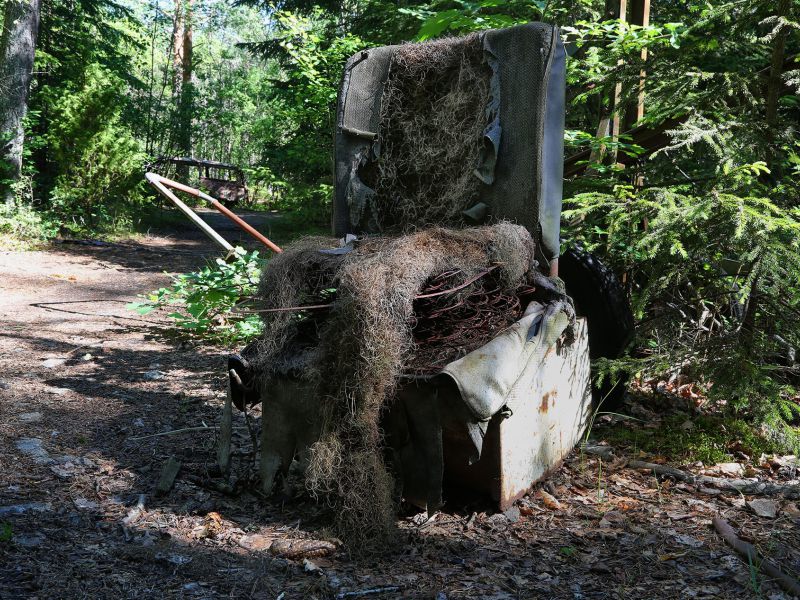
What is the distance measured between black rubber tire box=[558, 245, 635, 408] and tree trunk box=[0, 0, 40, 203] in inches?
450

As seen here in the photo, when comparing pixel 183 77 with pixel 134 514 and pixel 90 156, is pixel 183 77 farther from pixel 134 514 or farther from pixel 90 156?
pixel 134 514

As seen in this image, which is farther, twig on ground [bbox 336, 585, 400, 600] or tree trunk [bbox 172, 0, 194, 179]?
tree trunk [bbox 172, 0, 194, 179]

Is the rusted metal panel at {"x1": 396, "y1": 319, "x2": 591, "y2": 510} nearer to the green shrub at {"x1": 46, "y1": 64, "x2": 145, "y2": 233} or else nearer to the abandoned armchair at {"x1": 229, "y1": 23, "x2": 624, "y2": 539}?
the abandoned armchair at {"x1": 229, "y1": 23, "x2": 624, "y2": 539}

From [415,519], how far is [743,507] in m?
1.56

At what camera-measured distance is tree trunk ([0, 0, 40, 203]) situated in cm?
1261

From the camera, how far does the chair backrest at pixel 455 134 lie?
3.70 m

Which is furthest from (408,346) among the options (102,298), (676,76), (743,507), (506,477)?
(102,298)

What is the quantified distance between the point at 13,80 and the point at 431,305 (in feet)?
40.9

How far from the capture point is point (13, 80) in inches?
500

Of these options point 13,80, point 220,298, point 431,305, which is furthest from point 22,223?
point 431,305

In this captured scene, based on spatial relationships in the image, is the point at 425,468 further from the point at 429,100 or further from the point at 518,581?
the point at 429,100

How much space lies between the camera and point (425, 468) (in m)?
3.02

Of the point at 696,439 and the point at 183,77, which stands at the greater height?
the point at 183,77

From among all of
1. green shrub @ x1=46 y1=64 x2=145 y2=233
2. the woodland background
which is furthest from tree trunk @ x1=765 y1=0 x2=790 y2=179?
green shrub @ x1=46 y1=64 x2=145 y2=233
